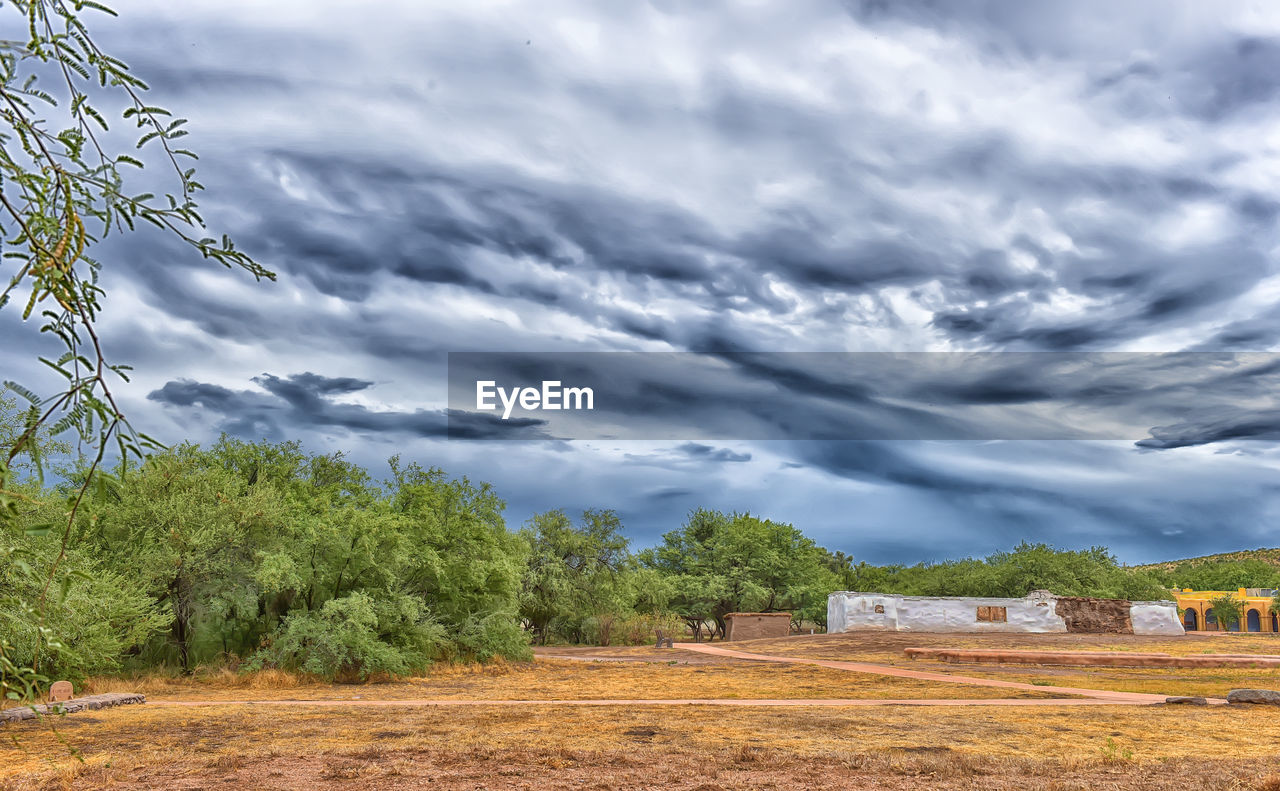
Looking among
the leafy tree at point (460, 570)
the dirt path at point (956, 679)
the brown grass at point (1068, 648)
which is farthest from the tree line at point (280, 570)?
the brown grass at point (1068, 648)

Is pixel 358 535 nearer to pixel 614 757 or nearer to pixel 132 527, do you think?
pixel 132 527

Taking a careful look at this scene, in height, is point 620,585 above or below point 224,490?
below

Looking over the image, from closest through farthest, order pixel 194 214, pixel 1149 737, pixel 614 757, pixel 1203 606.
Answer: pixel 194 214
pixel 614 757
pixel 1149 737
pixel 1203 606

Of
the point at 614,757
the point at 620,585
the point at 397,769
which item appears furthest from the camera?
the point at 620,585

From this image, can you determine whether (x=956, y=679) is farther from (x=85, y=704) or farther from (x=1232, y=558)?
(x=1232, y=558)

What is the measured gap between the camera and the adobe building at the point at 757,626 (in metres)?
47.2

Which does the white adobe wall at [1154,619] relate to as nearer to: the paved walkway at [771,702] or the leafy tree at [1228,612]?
the paved walkway at [771,702]

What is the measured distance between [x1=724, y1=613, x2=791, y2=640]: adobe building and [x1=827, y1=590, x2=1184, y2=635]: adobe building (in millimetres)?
4998

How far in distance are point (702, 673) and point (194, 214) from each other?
25132mm

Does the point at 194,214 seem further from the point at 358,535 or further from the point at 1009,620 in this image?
the point at 1009,620

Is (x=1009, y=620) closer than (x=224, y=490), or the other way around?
(x=224, y=490)

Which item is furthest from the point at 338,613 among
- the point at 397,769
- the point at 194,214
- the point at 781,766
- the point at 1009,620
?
the point at 1009,620

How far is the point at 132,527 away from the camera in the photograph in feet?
72.5

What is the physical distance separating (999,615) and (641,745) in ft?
113
